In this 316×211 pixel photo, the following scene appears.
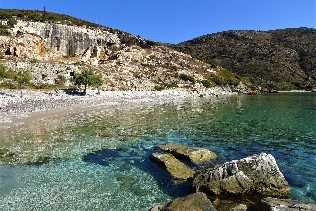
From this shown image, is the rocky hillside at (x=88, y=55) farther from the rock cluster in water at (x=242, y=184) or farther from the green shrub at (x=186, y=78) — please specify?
the rock cluster in water at (x=242, y=184)

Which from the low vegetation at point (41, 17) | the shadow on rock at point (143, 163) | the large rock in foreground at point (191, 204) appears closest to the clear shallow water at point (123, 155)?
the shadow on rock at point (143, 163)

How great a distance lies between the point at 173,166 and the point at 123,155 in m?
7.82

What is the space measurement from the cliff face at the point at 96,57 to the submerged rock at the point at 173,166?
96.4 meters

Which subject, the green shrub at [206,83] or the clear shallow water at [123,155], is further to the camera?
the green shrub at [206,83]

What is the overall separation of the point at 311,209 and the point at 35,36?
506 ft

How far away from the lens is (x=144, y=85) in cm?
14550

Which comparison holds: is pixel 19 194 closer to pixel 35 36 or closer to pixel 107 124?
pixel 107 124

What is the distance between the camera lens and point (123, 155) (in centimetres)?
3619

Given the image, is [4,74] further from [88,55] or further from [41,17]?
[41,17]

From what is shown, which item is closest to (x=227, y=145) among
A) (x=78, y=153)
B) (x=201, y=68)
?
(x=78, y=153)

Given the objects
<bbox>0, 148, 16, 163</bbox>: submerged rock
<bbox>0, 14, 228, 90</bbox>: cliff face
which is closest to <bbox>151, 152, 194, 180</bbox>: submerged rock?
<bbox>0, 148, 16, 163</bbox>: submerged rock

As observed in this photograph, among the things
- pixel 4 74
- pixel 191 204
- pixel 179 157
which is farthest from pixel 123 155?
pixel 4 74

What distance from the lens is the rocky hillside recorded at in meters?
138

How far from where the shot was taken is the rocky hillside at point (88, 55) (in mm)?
137950
